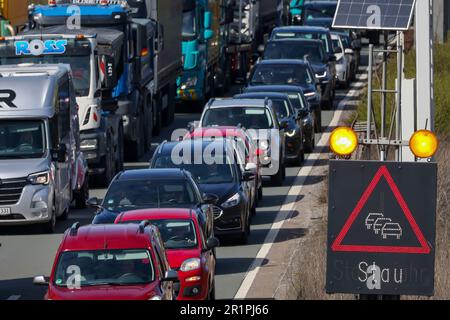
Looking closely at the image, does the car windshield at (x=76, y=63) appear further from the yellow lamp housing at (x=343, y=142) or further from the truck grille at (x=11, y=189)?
the yellow lamp housing at (x=343, y=142)

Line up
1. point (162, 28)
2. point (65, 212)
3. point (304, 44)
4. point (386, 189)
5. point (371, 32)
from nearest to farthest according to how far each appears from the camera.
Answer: point (386, 189)
point (371, 32)
point (65, 212)
point (162, 28)
point (304, 44)

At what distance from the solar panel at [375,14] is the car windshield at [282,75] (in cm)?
2125

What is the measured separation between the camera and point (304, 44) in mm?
45469

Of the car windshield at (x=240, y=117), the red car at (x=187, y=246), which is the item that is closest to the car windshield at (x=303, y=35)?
the car windshield at (x=240, y=117)

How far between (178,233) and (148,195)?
2896mm

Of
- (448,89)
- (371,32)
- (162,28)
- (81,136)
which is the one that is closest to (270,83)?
(162,28)

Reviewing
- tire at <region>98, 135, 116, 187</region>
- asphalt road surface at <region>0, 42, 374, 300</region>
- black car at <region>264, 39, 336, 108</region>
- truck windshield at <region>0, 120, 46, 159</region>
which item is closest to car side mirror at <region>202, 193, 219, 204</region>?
asphalt road surface at <region>0, 42, 374, 300</region>

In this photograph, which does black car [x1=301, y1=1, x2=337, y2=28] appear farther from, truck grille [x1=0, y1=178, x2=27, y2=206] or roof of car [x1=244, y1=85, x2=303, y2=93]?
truck grille [x1=0, y1=178, x2=27, y2=206]

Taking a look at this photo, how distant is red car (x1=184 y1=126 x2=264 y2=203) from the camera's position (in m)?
28.2

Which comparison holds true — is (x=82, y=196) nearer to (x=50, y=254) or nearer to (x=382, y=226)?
(x=50, y=254)

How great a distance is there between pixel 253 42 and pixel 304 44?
12157 mm

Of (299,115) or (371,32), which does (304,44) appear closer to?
(299,115)

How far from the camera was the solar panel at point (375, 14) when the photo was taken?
17219 mm

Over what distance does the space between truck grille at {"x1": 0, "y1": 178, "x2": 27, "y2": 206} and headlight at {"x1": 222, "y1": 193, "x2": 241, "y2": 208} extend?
3.57 meters
